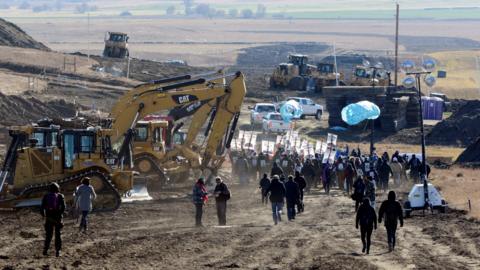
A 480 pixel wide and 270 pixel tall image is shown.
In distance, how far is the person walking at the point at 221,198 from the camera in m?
28.4

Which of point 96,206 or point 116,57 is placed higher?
point 116,57

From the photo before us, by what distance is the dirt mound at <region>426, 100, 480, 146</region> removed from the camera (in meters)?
60.0

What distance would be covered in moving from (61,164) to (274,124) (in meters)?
29.5

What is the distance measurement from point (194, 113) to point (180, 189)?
353 cm

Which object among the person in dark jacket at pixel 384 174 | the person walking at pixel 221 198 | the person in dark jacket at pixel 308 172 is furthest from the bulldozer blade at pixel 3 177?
the person in dark jacket at pixel 384 174

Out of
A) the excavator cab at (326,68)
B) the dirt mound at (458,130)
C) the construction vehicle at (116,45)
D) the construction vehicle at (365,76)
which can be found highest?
the construction vehicle at (116,45)

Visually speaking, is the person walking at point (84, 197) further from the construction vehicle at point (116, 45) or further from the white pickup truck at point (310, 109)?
the construction vehicle at point (116, 45)

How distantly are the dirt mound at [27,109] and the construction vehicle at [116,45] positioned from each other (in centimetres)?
3295

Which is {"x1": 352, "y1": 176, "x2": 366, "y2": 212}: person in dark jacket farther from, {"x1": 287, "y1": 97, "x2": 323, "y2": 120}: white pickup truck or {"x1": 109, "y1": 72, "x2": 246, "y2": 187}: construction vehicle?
{"x1": 287, "y1": 97, "x2": 323, "y2": 120}: white pickup truck

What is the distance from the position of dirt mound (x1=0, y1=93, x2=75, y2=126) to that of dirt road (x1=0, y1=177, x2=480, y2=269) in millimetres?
25099

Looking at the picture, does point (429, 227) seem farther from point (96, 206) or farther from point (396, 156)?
point (396, 156)

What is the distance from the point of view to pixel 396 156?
137ft

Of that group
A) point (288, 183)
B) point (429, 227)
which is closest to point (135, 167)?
point (288, 183)

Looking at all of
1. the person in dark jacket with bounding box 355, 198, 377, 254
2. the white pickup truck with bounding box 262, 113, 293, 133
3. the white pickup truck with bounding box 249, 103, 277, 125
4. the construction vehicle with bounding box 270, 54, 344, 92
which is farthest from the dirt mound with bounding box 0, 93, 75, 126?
the person in dark jacket with bounding box 355, 198, 377, 254
